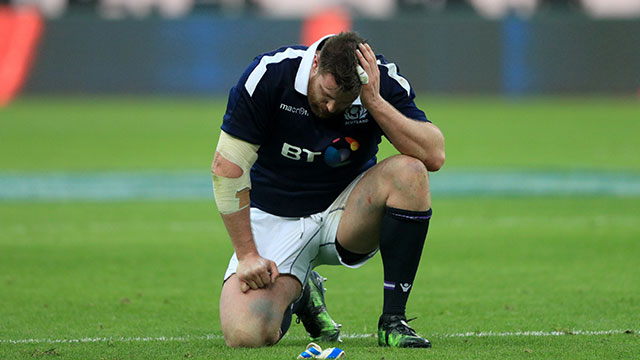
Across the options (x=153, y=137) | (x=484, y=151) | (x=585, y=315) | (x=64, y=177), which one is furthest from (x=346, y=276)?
(x=153, y=137)

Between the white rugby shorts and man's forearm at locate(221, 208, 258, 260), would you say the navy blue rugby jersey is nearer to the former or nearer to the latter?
the white rugby shorts

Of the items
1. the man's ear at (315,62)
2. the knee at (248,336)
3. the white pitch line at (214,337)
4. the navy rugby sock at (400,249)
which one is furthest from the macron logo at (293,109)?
the white pitch line at (214,337)

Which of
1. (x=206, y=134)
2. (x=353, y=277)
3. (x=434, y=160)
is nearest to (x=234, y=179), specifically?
(x=434, y=160)

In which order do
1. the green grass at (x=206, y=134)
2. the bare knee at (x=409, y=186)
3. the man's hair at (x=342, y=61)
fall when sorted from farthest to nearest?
the green grass at (x=206, y=134)
the bare knee at (x=409, y=186)
the man's hair at (x=342, y=61)

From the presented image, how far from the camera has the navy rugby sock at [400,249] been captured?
→ 15.9 ft

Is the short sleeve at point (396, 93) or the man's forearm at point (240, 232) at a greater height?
the short sleeve at point (396, 93)

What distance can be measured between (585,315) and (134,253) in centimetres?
387

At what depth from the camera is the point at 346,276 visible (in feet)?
23.9

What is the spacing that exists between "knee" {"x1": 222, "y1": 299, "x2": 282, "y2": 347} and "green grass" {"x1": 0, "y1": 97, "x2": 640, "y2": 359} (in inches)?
3.3

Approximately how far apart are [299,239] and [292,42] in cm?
2894

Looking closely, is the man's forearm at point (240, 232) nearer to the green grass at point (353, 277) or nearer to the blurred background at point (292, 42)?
the green grass at point (353, 277)

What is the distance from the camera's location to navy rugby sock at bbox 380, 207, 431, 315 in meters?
4.84

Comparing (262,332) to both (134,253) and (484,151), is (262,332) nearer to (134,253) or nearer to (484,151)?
(134,253)

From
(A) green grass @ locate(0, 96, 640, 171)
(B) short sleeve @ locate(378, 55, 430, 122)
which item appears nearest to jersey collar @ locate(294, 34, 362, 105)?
(B) short sleeve @ locate(378, 55, 430, 122)
